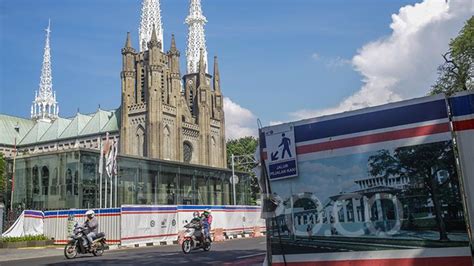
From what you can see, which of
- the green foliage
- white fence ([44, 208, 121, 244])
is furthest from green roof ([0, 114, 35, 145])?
the green foliage

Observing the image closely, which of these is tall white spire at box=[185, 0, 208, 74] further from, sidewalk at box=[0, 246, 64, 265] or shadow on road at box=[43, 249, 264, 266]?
shadow on road at box=[43, 249, 264, 266]

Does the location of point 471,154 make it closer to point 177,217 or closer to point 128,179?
point 177,217

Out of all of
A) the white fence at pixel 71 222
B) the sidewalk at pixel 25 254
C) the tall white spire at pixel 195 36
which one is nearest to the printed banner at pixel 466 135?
the sidewalk at pixel 25 254

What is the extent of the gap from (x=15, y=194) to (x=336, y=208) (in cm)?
3845

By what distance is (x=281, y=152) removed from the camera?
5.85 m

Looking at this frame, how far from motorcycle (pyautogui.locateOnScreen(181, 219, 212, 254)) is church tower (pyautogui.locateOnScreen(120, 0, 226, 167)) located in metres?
57.9

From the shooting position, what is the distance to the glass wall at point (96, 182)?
35.2 metres

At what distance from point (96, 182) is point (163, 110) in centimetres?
4245

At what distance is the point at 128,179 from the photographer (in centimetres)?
4125

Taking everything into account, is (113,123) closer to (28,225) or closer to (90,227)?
(28,225)

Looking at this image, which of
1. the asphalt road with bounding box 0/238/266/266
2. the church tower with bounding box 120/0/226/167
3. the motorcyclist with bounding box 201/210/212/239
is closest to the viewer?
the asphalt road with bounding box 0/238/266/266

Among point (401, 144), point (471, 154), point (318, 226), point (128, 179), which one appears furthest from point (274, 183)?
point (128, 179)

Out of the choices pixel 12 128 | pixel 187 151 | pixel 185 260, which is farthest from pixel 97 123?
pixel 185 260

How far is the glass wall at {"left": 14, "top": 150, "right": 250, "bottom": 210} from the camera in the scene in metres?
35.2
